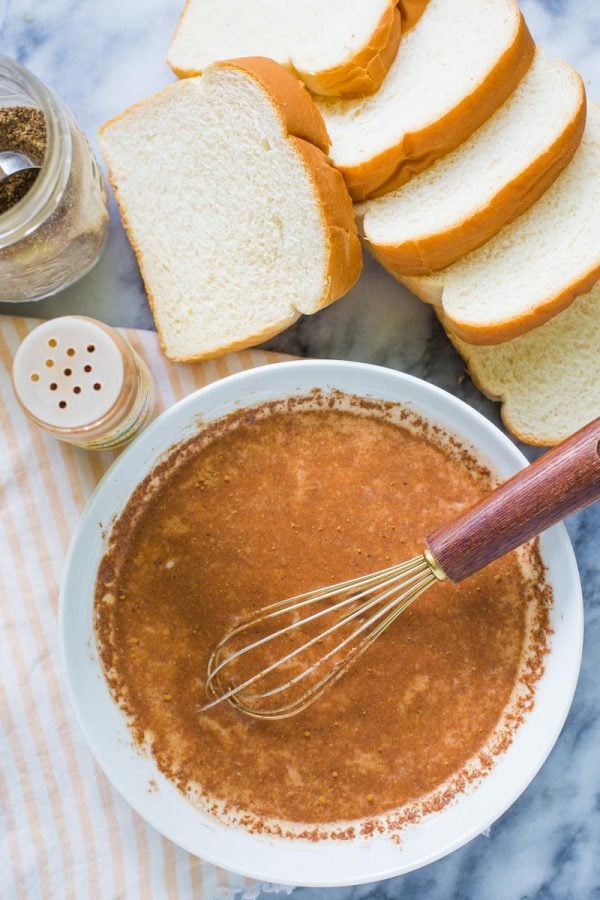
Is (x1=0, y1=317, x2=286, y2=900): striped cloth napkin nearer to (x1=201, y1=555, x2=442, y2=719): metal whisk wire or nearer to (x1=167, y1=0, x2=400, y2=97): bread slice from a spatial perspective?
(x1=201, y1=555, x2=442, y2=719): metal whisk wire

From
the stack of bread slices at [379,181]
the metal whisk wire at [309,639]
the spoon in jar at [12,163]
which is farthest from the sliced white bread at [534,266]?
the spoon in jar at [12,163]

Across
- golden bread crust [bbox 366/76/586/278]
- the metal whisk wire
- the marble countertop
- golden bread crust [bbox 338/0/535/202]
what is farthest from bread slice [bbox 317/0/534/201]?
the metal whisk wire

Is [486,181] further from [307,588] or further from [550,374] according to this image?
[307,588]

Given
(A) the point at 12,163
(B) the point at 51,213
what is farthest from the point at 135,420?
(A) the point at 12,163

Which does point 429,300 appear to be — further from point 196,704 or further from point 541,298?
point 196,704

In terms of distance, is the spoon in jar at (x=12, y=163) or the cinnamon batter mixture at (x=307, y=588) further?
the cinnamon batter mixture at (x=307, y=588)

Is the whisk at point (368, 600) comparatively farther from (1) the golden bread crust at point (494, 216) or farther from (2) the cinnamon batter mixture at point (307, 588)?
(1) the golden bread crust at point (494, 216)
